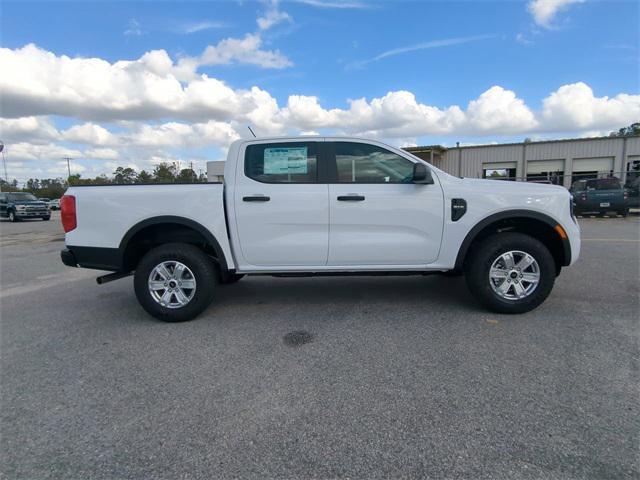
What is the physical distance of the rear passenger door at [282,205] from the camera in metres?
3.98

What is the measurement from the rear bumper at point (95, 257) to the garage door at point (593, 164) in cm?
3125

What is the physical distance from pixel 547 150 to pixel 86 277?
1187 inches

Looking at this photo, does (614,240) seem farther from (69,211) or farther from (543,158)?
(543,158)

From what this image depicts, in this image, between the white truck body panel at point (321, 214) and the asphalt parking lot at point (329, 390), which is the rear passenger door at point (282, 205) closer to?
the white truck body panel at point (321, 214)

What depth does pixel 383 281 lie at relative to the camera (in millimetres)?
5621

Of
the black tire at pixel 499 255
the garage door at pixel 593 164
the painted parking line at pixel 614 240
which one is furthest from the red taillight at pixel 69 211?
the garage door at pixel 593 164

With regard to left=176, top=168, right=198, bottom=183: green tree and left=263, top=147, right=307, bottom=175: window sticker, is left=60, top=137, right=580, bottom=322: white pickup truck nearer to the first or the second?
left=263, top=147, right=307, bottom=175: window sticker

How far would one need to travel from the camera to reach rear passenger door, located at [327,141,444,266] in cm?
399

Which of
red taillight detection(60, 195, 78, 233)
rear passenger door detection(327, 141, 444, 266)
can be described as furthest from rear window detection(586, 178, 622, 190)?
red taillight detection(60, 195, 78, 233)

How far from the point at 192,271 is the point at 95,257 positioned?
1060 millimetres

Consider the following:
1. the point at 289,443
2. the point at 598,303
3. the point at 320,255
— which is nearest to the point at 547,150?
the point at 598,303

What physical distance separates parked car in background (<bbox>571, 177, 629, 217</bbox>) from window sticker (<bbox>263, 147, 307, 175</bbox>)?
50.2ft

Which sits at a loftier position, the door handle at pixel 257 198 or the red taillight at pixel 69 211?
the door handle at pixel 257 198

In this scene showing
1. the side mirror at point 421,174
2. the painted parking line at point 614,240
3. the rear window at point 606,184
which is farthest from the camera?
the rear window at point 606,184
